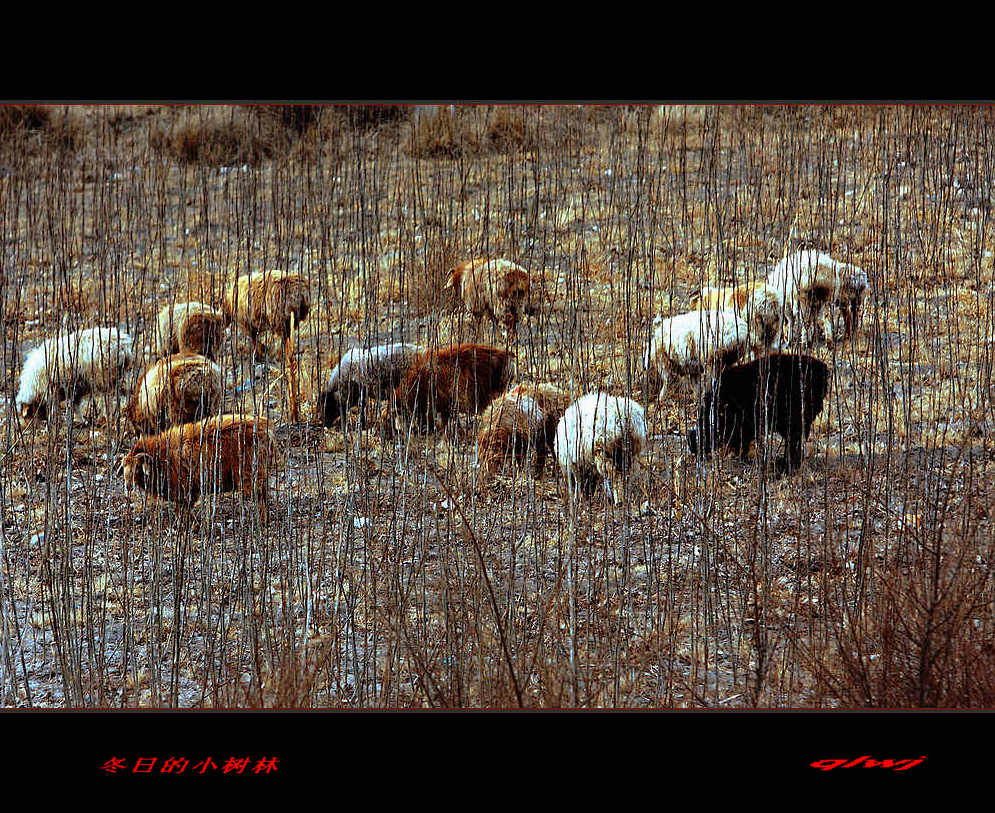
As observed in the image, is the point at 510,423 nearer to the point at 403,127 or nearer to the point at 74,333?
the point at 403,127

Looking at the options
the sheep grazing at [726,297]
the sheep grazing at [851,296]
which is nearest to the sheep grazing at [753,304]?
the sheep grazing at [726,297]

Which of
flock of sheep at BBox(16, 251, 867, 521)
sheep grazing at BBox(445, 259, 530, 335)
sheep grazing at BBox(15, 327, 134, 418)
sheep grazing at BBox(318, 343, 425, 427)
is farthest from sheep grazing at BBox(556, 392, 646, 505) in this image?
sheep grazing at BBox(15, 327, 134, 418)

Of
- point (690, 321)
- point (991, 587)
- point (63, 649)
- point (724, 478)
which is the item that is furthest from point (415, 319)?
point (991, 587)

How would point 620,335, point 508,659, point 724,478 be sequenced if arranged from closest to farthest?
point 508,659, point 724,478, point 620,335

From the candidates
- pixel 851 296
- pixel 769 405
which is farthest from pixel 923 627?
pixel 851 296

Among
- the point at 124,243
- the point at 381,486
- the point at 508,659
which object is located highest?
the point at 124,243

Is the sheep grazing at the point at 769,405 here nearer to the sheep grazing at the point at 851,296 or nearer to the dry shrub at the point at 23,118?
the sheep grazing at the point at 851,296

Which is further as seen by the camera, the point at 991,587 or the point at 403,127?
the point at 403,127
